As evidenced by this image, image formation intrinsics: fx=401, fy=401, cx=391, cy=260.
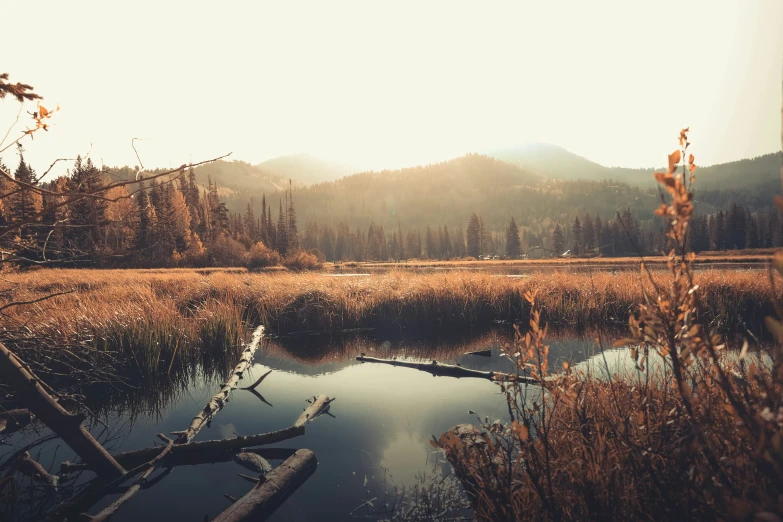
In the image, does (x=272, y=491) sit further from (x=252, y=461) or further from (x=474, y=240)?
(x=474, y=240)

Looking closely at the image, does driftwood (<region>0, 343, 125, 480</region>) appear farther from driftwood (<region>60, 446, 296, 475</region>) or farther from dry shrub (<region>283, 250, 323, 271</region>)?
dry shrub (<region>283, 250, 323, 271</region>)

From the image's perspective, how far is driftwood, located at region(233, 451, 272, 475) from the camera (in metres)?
5.45

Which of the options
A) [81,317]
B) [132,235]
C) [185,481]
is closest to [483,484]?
[185,481]

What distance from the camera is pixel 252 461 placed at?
218 inches

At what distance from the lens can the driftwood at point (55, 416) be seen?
3.75 metres

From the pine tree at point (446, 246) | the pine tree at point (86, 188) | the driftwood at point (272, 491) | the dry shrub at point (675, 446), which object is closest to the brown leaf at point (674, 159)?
the dry shrub at point (675, 446)

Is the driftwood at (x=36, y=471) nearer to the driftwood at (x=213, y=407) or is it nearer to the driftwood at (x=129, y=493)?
the driftwood at (x=129, y=493)

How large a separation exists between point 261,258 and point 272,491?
48.5 meters

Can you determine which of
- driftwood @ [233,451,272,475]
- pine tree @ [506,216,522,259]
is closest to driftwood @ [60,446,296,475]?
driftwood @ [233,451,272,475]

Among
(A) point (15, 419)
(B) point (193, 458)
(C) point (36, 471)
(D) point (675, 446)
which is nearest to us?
(D) point (675, 446)

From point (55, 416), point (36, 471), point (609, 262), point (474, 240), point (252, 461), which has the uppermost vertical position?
point (474, 240)

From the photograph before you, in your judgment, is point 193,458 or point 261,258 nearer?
point 193,458

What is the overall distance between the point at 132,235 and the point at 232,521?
161 ft

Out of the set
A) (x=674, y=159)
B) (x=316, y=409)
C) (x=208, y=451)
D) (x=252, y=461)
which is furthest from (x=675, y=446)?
(x=316, y=409)
